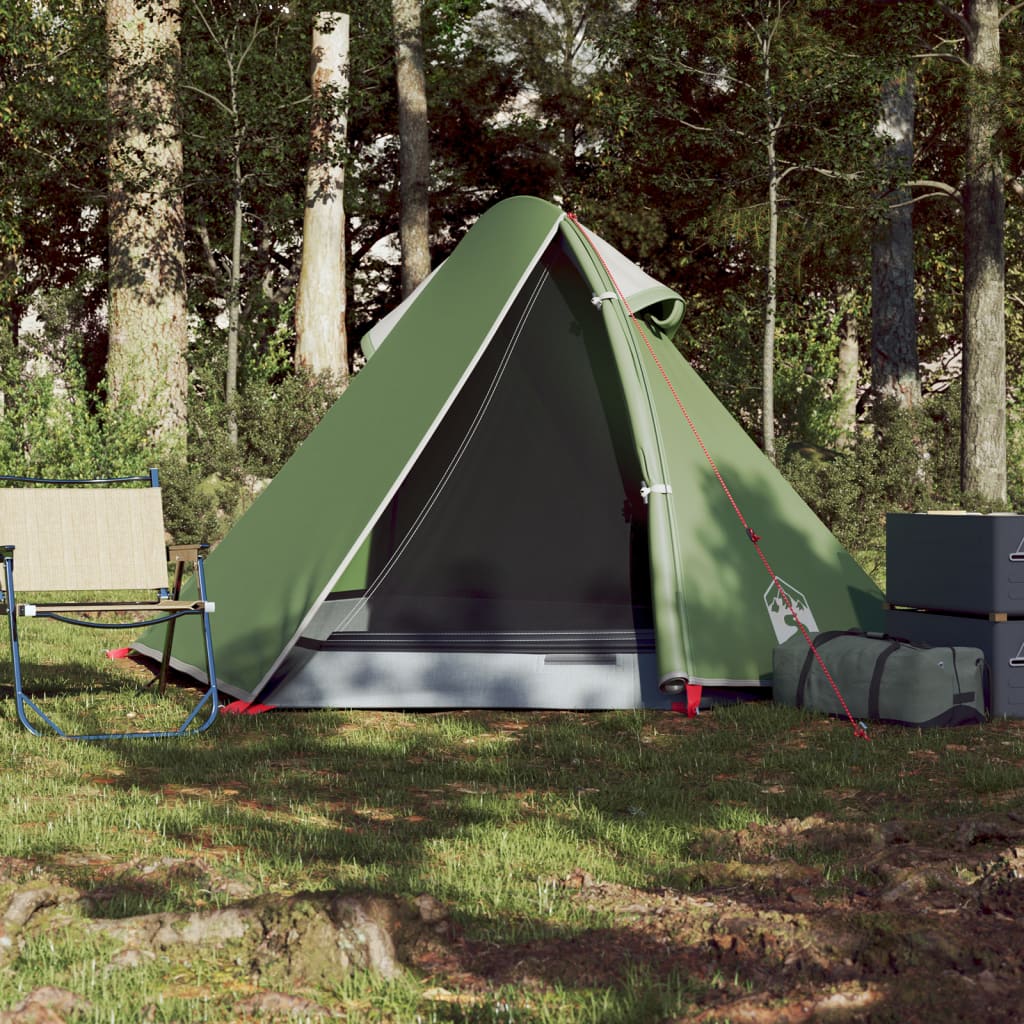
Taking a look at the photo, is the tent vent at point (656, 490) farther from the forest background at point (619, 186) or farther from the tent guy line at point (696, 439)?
the forest background at point (619, 186)

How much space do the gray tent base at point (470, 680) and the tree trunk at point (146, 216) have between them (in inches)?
264

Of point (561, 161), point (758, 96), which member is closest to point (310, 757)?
point (758, 96)

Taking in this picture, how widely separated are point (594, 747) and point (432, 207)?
19.0 metres

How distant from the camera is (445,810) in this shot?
4.34 metres

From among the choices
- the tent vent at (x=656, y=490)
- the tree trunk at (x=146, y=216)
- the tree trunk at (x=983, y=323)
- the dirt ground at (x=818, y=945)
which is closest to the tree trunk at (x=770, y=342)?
the tree trunk at (x=983, y=323)

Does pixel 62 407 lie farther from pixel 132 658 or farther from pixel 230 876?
pixel 230 876

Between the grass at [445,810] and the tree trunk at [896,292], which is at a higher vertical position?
the tree trunk at [896,292]

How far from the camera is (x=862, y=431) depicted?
1548 cm

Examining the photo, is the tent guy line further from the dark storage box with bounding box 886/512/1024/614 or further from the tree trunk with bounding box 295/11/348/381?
the tree trunk with bounding box 295/11/348/381

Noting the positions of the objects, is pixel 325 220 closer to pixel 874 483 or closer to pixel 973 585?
pixel 874 483

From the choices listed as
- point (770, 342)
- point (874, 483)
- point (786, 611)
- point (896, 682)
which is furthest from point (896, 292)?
point (896, 682)

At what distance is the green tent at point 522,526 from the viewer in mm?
6195

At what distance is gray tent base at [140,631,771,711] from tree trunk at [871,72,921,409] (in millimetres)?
9647

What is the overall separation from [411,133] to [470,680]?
1155cm
